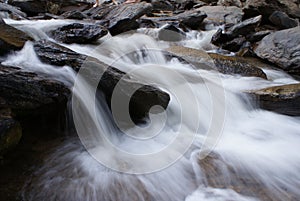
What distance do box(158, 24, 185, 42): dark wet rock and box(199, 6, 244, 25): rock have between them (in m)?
2.42

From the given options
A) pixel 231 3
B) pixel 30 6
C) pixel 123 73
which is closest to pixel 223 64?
pixel 123 73

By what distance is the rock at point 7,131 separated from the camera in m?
2.22

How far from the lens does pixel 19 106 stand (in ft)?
8.61

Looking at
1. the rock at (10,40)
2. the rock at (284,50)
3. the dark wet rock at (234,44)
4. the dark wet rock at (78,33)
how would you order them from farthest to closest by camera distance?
the dark wet rock at (234,44) < the rock at (284,50) < the dark wet rock at (78,33) < the rock at (10,40)

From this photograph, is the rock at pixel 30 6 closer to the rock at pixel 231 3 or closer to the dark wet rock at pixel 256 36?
the dark wet rock at pixel 256 36

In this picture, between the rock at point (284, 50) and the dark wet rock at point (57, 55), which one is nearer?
the dark wet rock at point (57, 55)

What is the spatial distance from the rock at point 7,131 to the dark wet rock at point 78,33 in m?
3.34

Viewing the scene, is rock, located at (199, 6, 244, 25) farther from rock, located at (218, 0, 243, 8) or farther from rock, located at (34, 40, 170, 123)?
rock, located at (34, 40, 170, 123)

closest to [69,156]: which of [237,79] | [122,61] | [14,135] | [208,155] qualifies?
[14,135]

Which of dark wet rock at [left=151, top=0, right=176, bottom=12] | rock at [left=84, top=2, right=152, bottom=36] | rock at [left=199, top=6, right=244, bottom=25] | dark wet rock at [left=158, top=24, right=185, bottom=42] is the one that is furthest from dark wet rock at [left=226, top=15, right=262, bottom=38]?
dark wet rock at [left=151, top=0, right=176, bottom=12]

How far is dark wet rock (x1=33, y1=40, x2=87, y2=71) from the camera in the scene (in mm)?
3354

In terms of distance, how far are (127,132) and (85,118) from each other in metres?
0.55

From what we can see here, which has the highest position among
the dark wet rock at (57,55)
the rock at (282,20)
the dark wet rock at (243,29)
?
the dark wet rock at (57,55)

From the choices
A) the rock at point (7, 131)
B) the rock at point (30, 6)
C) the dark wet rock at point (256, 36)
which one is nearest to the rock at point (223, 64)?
A: the dark wet rock at point (256, 36)
